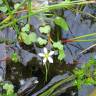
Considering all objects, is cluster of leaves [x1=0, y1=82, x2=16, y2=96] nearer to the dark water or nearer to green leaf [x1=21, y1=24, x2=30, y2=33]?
the dark water

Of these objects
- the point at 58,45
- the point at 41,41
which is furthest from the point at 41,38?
the point at 58,45

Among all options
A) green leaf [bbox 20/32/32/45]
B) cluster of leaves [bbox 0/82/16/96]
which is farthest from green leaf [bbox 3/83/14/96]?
green leaf [bbox 20/32/32/45]

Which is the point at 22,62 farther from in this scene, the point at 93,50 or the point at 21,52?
the point at 93,50

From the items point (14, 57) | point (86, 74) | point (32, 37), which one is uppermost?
point (32, 37)

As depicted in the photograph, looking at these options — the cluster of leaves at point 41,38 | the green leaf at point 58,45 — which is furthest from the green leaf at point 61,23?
the green leaf at point 58,45

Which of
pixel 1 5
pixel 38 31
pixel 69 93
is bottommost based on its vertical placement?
pixel 69 93

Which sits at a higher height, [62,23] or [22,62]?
[62,23]

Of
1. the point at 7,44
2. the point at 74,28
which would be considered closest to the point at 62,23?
the point at 74,28

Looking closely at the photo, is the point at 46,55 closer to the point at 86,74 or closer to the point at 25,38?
the point at 25,38
